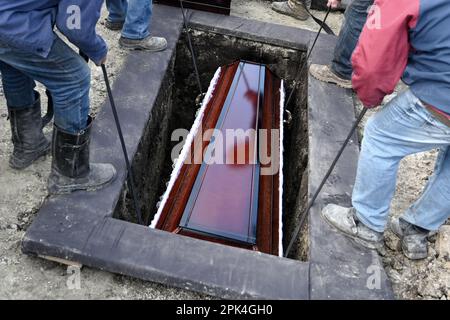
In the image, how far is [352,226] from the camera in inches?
108

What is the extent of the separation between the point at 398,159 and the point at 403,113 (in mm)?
279

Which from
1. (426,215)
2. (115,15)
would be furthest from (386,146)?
(115,15)

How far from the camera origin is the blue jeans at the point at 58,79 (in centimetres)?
230

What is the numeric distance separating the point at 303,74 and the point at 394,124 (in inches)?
88.0

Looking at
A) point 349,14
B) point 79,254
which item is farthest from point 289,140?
point 79,254

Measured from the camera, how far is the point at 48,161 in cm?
310

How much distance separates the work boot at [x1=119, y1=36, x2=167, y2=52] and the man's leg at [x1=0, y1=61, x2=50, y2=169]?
51.7 inches

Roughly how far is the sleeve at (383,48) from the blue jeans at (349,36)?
168cm

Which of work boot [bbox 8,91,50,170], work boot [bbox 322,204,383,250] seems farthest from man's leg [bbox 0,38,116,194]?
work boot [bbox 322,204,383,250]

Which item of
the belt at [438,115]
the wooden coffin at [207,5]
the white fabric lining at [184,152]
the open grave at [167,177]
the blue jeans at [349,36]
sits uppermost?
the belt at [438,115]

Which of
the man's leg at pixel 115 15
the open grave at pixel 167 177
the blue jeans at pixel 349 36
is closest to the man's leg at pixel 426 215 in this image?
the open grave at pixel 167 177

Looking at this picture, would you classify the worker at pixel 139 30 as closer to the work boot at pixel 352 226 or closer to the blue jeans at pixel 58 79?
the blue jeans at pixel 58 79

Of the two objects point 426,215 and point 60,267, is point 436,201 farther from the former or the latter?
point 60,267

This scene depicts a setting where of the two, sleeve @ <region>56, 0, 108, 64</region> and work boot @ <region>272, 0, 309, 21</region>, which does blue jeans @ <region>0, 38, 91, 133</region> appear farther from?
work boot @ <region>272, 0, 309, 21</region>
